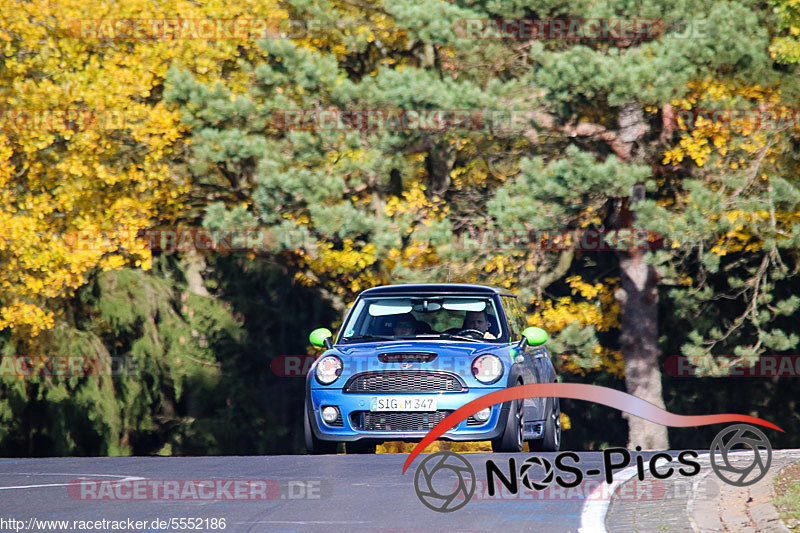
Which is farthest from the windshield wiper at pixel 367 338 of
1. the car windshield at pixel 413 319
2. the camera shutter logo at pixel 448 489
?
the camera shutter logo at pixel 448 489

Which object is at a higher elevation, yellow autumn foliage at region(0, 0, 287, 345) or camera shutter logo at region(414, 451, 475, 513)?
yellow autumn foliage at region(0, 0, 287, 345)

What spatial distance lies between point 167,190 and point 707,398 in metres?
15.8

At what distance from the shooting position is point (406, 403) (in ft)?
37.3

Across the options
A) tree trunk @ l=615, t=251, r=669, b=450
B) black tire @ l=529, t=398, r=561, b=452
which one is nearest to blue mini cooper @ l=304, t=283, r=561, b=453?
black tire @ l=529, t=398, r=561, b=452

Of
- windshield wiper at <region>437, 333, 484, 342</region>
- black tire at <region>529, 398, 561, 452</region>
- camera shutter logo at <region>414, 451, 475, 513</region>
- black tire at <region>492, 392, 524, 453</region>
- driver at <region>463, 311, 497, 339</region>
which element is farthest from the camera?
black tire at <region>529, 398, 561, 452</region>

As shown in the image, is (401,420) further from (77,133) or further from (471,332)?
(77,133)

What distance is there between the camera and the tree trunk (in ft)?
103

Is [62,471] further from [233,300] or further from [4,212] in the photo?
[233,300]

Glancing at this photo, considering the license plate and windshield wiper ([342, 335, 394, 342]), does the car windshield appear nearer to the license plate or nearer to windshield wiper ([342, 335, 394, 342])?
windshield wiper ([342, 335, 394, 342])

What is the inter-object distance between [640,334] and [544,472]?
62.8 ft

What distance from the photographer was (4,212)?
28625 millimetres

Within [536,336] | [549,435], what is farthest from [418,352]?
[549,435]

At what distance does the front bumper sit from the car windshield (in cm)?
74

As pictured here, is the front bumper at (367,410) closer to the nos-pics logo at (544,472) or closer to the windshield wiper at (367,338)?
the nos-pics logo at (544,472)
